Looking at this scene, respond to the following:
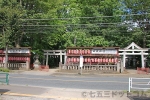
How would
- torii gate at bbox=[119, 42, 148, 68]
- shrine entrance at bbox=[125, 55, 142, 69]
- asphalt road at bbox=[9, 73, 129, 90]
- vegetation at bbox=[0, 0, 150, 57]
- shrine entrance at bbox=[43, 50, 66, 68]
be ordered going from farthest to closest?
shrine entrance at bbox=[125, 55, 142, 69] → shrine entrance at bbox=[43, 50, 66, 68] → vegetation at bbox=[0, 0, 150, 57] → torii gate at bbox=[119, 42, 148, 68] → asphalt road at bbox=[9, 73, 129, 90]

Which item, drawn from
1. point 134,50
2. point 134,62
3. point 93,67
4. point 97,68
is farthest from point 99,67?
point 134,62

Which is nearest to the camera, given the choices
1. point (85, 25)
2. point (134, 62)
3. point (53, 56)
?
point (85, 25)

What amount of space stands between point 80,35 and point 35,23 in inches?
305

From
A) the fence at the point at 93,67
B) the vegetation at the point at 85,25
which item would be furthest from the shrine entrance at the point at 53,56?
the fence at the point at 93,67

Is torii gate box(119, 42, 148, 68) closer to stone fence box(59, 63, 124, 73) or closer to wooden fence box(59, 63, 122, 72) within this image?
stone fence box(59, 63, 124, 73)

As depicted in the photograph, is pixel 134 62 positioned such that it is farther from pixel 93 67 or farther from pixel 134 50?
pixel 93 67

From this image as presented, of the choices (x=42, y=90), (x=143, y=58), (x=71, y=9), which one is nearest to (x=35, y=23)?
(x=71, y=9)

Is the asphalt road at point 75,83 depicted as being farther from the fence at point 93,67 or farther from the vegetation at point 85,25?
the vegetation at point 85,25

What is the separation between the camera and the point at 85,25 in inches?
1583

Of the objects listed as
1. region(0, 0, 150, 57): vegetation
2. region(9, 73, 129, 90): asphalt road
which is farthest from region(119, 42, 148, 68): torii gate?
Result: region(9, 73, 129, 90): asphalt road

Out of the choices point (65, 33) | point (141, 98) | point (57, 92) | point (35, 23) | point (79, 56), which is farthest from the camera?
point (65, 33)

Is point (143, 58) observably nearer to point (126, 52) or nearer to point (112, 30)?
point (126, 52)

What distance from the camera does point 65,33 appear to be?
139ft

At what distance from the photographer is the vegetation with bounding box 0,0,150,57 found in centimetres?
3659
